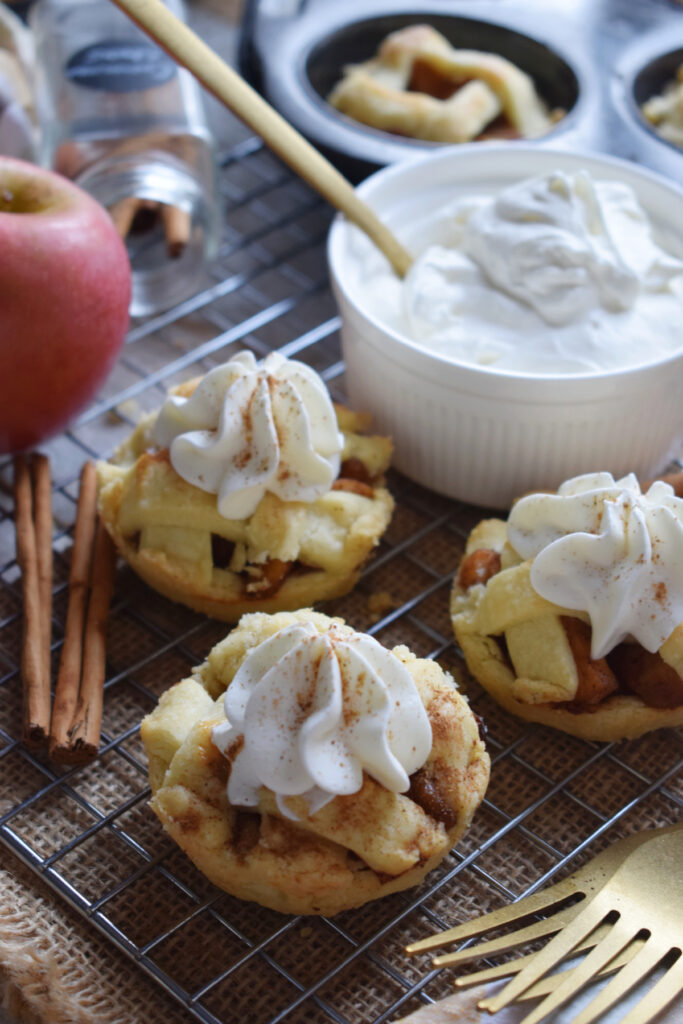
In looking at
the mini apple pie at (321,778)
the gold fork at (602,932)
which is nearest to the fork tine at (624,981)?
the gold fork at (602,932)

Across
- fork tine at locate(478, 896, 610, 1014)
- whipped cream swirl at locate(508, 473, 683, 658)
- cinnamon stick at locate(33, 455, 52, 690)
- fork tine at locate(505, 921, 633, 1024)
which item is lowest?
cinnamon stick at locate(33, 455, 52, 690)

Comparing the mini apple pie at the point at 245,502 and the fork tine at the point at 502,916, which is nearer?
the fork tine at the point at 502,916

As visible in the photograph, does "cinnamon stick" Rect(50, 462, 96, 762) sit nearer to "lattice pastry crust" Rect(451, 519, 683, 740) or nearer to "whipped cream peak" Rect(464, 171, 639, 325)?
"lattice pastry crust" Rect(451, 519, 683, 740)

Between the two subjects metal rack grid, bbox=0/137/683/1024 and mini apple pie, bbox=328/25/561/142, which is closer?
metal rack grid, bbox=0/137/683/1024

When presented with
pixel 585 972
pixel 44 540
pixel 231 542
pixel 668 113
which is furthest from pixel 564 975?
pixel 668 113

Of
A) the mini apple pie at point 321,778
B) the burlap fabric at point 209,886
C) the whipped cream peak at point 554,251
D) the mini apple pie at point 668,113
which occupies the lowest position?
the burlap fabric at point 209,886

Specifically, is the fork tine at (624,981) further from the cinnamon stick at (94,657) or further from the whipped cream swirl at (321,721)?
the cinnamon stick at (94,657)

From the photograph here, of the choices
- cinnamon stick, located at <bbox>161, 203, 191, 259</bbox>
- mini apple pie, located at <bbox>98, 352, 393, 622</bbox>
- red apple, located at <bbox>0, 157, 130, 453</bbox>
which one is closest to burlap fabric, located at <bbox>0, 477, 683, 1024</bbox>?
mini apple pie, located at <bbox>98, 352, 393, 622</bbox>
